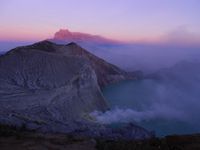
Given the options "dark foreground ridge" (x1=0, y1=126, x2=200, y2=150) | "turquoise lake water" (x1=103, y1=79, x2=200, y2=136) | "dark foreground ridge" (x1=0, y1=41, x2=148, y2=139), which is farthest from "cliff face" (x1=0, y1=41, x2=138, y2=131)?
"dark foreground ridge" (x1=0, y1=126, x2=200, y2=150)

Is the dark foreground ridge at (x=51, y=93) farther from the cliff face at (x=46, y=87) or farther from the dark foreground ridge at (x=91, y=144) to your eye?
the dark foreground ridge at (x=91, y=144)


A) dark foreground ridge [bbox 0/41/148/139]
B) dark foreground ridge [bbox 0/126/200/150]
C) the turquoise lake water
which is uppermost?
dark foreground ridge [bbox 0/126/200/150]

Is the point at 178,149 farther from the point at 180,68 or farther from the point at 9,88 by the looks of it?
the point at 180,68

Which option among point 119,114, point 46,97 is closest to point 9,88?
point 46,97

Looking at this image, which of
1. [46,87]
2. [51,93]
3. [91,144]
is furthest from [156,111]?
[91,144]

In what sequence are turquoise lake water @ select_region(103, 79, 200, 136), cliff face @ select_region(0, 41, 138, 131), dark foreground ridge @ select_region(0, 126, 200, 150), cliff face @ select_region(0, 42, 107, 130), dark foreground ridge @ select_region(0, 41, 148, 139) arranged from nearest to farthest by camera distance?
dark foreground ridge @ select_region(0, 126, 200, 150) < dark foreground ridge @ select_region(0, 41, 148, 139) < cliff face @ select_region(0, 41, 138, 131) < cliff face @ select_region(0, 42, 107, 130) < turquoise lake water @ select_region(103, 79, 200, 136)

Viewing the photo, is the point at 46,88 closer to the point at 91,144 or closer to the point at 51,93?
the point at 51,93

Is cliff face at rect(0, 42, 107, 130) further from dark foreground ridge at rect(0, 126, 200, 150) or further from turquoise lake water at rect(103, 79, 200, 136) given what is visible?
dark foreground ridge at rect(0, 126, 200, 150)

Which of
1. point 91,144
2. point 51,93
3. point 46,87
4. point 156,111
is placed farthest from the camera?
point 156,111
